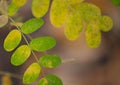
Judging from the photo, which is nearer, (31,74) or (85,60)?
(31,74)

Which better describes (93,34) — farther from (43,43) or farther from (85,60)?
(85,60)

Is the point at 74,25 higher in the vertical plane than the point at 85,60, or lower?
higher

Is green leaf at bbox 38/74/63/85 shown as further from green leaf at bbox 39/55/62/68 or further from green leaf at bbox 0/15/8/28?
green leaf at bbox 0/15/8/28

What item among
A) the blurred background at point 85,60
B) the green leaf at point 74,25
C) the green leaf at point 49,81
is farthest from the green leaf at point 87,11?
the blurred background at point 85,60

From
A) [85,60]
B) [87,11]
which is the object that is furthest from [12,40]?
[85,60]

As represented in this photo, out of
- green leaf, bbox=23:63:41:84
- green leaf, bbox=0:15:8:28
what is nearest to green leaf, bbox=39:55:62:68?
green leaf, bbox=23:63:41:84

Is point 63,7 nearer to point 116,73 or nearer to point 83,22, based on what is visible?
point 83,22

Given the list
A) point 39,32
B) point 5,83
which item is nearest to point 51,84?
point 5,83
